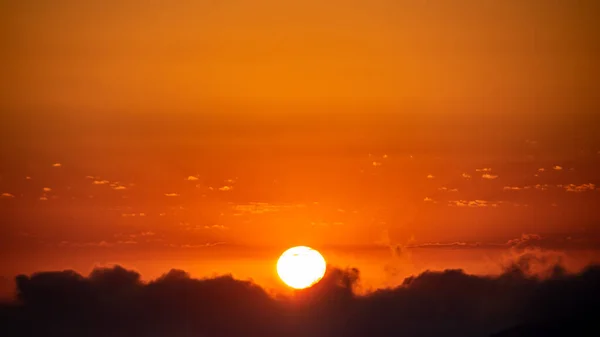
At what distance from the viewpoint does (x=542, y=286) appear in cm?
2067

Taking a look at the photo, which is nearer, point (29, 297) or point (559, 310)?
point (29, 297)

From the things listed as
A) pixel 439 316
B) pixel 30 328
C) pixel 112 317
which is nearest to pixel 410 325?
pixel 439 316

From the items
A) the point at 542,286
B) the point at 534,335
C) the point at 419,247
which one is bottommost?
the point at 534,335

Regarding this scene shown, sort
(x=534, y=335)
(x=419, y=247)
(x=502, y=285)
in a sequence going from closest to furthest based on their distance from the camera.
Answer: (x=419, y=247) < (x=502, y=285) < (x=534, y=335)

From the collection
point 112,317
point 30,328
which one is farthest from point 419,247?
point 30,328

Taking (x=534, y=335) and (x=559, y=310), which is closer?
(x=559, y=310)

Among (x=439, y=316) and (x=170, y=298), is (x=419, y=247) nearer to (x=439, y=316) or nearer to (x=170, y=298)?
(x=439, y=316)

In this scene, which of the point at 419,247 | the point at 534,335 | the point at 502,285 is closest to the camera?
the point at 419,247

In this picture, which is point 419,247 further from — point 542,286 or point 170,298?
point 170,298

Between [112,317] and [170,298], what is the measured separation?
1.73 metres

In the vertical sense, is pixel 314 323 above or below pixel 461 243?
below

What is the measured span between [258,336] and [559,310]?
28.4 ft

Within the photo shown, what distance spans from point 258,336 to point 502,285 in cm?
683

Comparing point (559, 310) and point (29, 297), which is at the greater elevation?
point (29, 297)
